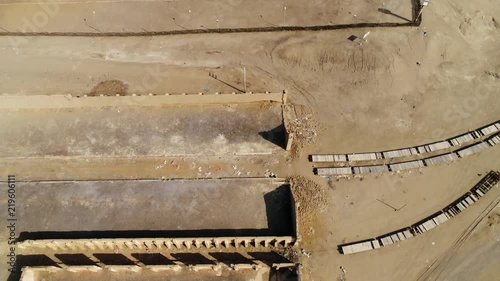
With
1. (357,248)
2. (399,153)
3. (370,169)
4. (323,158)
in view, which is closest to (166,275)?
(357,248)

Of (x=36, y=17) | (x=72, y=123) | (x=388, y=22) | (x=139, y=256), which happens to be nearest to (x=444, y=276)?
(x=139, y=256)

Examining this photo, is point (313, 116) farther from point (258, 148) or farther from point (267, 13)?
point (267, 13)

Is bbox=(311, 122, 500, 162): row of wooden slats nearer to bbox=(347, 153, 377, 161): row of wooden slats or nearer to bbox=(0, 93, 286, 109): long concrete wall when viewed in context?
bbox=(347, 153, 377, 161): row of wooden slats

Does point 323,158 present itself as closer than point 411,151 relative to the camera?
Yes

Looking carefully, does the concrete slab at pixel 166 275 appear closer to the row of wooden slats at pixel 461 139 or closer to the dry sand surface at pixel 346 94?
the dry sand surface at pixel 346 94

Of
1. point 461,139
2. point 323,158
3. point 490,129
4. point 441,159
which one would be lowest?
point 441,159

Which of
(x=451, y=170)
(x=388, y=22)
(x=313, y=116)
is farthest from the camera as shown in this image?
(x=388, y=22)

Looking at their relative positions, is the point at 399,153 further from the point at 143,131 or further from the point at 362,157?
the point at 143,131
